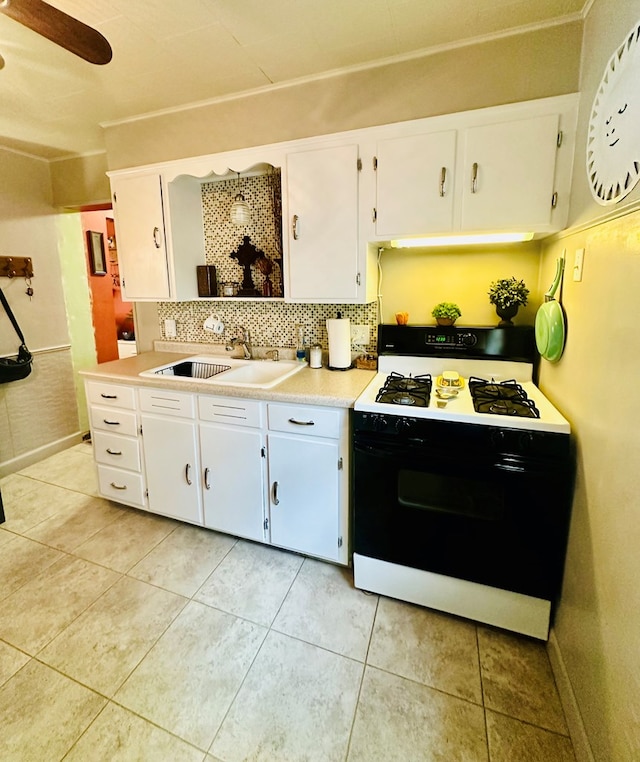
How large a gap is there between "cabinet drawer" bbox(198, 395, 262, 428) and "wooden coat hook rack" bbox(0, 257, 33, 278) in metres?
2.16

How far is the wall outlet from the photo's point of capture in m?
2.28

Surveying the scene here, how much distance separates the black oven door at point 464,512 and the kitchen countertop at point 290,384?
0.84 feet

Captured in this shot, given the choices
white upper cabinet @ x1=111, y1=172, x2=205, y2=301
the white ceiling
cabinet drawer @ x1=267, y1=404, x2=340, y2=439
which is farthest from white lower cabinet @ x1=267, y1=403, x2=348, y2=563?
the white ceiling

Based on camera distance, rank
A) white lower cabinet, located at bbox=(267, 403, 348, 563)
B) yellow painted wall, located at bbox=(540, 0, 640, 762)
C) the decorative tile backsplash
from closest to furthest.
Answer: yellow painted wall, located at bbox=(540, 0, 640, 762)
white lower cabinet, located at bbox=(267, 403, 348, 563)
the decorative tile backsplash

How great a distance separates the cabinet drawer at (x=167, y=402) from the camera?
2066 mm

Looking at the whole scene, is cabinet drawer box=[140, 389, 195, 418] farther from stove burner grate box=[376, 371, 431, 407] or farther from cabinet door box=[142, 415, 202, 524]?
stove burner grate box=[376, 371, 431, 407]

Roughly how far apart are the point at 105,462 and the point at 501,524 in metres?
2.31

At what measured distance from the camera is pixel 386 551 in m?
1.71

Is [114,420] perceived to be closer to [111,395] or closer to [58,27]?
[111,395]

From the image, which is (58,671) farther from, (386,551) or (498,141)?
(498,141)

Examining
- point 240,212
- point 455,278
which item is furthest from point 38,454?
point 455,278

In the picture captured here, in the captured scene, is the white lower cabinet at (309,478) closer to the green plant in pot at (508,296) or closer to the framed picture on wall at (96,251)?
the green plant in pot at (508,296)

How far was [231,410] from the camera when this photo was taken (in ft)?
6.47

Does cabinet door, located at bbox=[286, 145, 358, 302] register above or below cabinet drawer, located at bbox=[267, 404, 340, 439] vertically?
above
